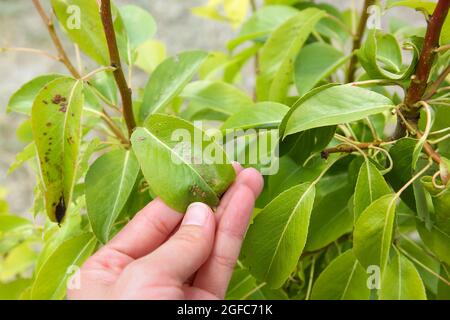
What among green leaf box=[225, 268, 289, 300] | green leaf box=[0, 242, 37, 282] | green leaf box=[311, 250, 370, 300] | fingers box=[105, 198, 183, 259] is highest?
fingers box=[105, 198, 183, 259]

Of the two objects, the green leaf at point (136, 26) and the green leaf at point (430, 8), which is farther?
the green leaf at point (136, 26)

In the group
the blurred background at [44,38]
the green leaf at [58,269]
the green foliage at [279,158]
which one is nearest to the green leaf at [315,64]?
the green foliage at [279,158]

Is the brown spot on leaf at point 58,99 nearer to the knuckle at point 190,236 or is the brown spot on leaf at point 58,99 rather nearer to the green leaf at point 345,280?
the knuckle at point 190,236

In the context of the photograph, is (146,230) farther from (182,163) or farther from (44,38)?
(44,38)

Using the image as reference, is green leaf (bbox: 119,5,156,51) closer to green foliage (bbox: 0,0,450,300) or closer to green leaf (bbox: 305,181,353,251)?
green foliage (bbox: 0,0,450,300)

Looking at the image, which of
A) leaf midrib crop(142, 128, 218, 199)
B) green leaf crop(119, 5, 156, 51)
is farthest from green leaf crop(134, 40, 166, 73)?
leaf midrib crop(142, 128, 218, 199)

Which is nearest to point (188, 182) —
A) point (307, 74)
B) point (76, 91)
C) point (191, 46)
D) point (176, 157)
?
point (176, 157)
